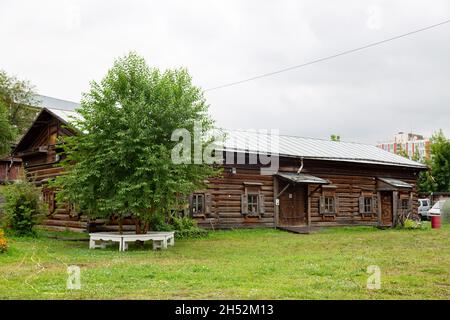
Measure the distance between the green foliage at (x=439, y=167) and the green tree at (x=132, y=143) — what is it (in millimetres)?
35467

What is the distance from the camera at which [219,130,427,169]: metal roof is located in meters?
24.1

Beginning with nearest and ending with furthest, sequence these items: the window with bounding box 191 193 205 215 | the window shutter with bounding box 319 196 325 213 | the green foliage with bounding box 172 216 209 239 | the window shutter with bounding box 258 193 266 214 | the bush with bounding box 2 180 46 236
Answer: the bush with bounding box 2 180 46 236 < the green foliage with bounding box 172 216 209 239 < the window with bounding box 191 193 205 215 < the window shutter with bounding box 258 193 266 214 < the window shutter with bounding box 319 196 325 213

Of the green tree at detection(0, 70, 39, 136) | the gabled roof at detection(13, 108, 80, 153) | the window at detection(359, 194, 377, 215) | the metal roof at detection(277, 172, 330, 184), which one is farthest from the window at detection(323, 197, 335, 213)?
the green tree at detection(0, 70, 39, 136)

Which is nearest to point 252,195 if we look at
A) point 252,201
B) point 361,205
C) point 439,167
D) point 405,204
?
point 252,201

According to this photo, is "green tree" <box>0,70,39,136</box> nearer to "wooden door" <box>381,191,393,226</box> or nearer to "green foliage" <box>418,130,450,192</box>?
"wooden door" <box>381,191,393,226</box>

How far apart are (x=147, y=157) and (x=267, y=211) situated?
10393 millimetres

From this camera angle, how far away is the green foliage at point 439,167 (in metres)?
45.9

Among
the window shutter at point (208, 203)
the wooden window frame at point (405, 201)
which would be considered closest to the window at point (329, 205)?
the wooden window frame at point (405, 201)

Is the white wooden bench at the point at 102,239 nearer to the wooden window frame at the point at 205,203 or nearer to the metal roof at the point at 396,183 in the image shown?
the wooden window frame at the point at 205,203

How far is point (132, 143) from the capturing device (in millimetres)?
15164

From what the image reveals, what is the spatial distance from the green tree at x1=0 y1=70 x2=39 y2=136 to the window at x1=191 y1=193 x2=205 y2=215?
92.0ft

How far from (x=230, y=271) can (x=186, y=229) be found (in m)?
10.3

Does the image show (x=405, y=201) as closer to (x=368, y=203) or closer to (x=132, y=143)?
(x=368, y=203)
